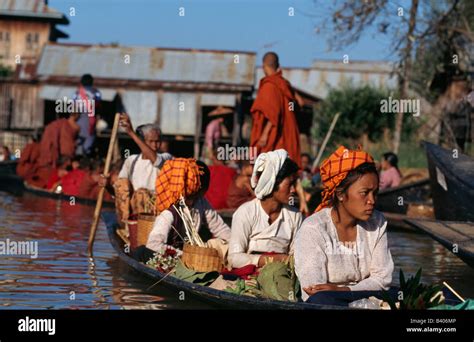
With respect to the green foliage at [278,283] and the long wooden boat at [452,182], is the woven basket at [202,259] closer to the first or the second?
the green foliage at [278,283]

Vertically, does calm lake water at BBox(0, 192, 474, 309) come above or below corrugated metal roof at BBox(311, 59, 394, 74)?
below

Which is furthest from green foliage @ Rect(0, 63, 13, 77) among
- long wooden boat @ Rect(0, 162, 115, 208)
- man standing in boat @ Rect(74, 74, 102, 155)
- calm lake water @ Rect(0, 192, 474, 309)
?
calm lake water @ Rect(0, 192, 474, 309)

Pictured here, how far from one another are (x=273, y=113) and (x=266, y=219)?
4.31 meters

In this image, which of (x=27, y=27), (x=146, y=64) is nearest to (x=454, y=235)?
(x=146, y=64)

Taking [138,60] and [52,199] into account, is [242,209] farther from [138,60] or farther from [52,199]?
[138,60]

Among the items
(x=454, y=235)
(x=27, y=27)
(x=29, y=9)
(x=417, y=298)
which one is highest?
(x=29, y=9)

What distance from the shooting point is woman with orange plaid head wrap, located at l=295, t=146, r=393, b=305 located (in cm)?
573

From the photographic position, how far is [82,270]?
9148 mm

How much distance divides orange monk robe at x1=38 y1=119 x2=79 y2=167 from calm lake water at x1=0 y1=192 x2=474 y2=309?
3752 mm

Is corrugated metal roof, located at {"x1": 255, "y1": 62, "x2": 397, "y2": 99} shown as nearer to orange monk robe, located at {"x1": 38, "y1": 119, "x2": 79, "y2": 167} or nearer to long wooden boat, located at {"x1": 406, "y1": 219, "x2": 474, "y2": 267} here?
orange monk robe, located at {"x1": 38, "y1": 119, "x2": 79, "y2": 167}

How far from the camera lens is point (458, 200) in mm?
10719

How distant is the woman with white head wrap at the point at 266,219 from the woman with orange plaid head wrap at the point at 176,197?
0.77 metres

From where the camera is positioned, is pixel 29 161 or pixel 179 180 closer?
pixel 179 180

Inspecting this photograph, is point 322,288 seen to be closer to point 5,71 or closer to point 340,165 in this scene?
point 340,165
